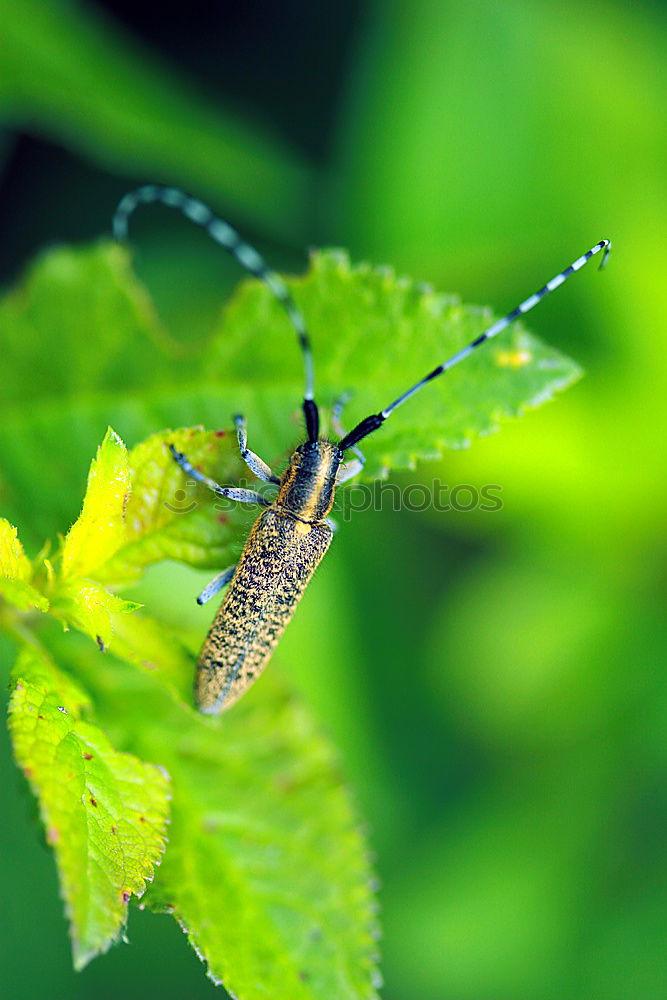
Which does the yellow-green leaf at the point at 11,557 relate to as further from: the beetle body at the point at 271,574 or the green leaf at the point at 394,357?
the green leaf at the point at 394,357

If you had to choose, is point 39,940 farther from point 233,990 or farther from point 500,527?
point 500,527

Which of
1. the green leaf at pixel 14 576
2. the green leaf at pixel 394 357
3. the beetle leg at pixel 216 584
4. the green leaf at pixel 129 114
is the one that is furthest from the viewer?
the green leaf at pixel 129 114

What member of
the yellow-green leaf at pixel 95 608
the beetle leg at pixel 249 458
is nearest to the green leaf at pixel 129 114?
the beetle leg at pixel 249 458

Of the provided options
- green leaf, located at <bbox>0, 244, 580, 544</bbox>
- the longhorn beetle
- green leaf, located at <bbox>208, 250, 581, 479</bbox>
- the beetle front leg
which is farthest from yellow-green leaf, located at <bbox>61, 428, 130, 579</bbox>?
green leaf, located at <bbox>208, 250, 581, 479</bbox>

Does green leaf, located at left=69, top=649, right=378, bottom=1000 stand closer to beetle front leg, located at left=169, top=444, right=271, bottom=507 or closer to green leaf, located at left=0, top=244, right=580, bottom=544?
beetle front leg, located at left=169, top=444, right=271, bottom=507

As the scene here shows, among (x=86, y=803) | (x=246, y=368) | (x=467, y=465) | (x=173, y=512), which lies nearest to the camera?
(x=86, y=803)

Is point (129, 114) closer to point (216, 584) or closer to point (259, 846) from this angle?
point (216, 584)

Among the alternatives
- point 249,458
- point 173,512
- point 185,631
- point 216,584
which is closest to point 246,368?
point 249,458

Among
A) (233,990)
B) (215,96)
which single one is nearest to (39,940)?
(233,990)
